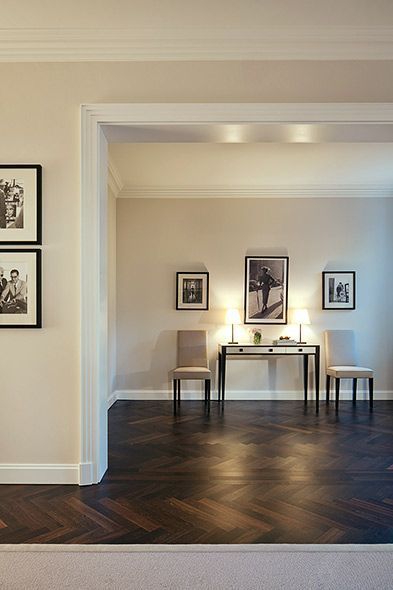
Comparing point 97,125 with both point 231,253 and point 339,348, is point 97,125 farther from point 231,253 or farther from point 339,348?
point 339,348

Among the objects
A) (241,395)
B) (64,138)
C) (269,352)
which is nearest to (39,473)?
(64,138)

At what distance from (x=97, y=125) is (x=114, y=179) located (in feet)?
9.68

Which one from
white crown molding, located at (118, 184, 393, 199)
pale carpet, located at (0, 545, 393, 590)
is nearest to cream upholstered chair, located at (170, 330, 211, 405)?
white crown molding, located at (118, 184, 393, 199)

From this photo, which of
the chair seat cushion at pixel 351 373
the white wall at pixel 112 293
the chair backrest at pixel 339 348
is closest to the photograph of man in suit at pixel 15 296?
the white wall at pixel 112 293

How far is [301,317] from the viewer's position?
6.91m

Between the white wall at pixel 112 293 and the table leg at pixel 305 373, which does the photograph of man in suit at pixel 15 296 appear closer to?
the white wall at pixel 112 293

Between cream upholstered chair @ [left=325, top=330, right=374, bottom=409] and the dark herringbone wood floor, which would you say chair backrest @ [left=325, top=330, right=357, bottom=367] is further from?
the dark herringbone wood floor

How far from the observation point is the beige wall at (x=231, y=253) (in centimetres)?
713

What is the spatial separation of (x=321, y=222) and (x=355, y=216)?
521 mm

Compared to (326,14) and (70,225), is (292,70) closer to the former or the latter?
(326,14)

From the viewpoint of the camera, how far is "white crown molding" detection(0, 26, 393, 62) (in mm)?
3414

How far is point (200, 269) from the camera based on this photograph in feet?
23.5

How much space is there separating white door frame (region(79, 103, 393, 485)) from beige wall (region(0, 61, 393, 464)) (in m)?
0.07

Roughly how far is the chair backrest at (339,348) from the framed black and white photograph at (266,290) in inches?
27.8
